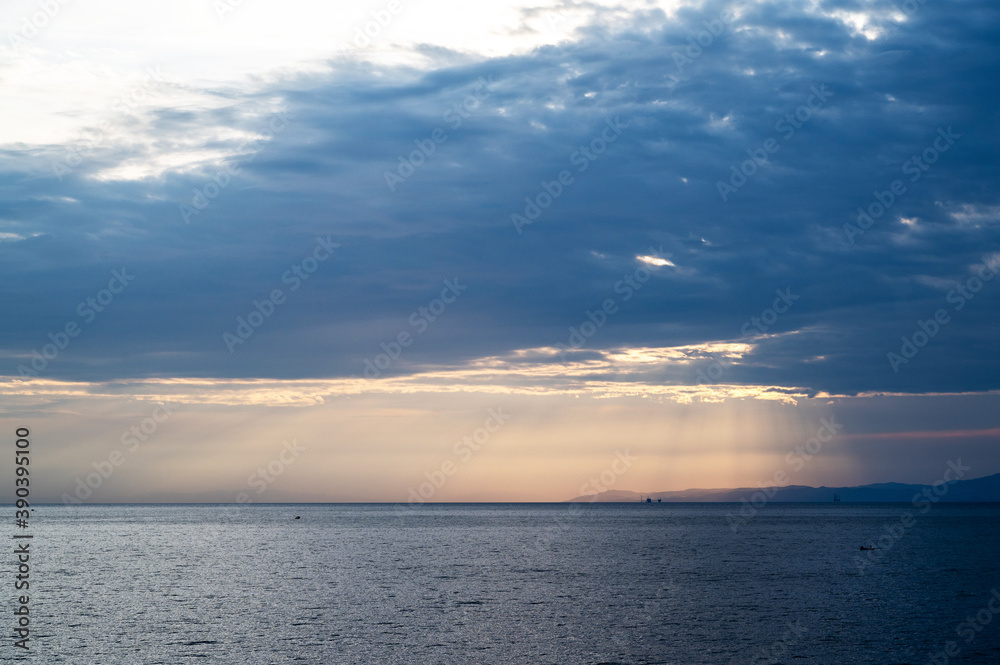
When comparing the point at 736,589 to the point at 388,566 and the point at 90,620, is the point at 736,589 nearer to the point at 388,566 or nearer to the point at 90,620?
the point at 388,566

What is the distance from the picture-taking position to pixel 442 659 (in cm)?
5000

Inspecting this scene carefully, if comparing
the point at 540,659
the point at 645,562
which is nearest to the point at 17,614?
the point at 540,659

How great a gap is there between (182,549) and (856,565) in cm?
11388

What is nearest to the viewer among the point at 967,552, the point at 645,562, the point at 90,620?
the point at 90,620

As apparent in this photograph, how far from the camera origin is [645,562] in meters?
113

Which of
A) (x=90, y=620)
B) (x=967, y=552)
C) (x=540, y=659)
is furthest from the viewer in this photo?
(x=967, y=552)

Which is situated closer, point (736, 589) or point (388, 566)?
point (736, 589)

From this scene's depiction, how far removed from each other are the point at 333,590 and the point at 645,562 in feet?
162

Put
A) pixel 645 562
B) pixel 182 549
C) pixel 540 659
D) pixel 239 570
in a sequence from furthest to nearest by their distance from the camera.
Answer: pixel 182 549 → pixel 645 562 → pixel 239 570 → pixel 540 659

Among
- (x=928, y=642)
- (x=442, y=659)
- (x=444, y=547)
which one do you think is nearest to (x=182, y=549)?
(x=444, y=547)

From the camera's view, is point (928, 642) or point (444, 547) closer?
point (928, 642)

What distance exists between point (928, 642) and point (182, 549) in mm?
127899

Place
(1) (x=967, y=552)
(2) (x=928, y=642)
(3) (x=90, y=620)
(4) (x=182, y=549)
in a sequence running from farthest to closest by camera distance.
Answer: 1. (4) (x=182, y=549)
2. (1) (x=967, y=552)
3. (3) (x=90, y=620)
4. (2) (x=928, y=642)

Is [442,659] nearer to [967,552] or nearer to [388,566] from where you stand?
[388,566]
